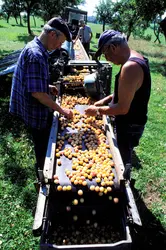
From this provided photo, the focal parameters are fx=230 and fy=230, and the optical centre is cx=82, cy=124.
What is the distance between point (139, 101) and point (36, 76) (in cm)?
144

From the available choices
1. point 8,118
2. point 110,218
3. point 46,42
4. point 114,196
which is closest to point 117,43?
point 46,42

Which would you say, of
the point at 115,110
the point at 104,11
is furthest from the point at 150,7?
the point at 104,11

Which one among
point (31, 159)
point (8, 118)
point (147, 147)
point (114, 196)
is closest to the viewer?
point (114, 196)

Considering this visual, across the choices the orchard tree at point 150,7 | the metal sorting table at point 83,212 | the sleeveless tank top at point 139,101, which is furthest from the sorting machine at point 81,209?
the orchard tree at point 150,7

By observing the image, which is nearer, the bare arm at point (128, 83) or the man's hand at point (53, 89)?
the bare arm at point (128, 83)

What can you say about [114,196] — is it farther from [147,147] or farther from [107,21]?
[107,21]

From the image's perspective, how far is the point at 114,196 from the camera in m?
2.67

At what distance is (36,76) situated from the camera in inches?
122

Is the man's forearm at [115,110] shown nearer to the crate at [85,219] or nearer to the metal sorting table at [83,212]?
the metal sorting table at [83,212]

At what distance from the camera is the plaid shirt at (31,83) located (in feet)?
10.0

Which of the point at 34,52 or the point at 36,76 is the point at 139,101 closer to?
the point at 36,76

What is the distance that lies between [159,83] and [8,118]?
29.0ft

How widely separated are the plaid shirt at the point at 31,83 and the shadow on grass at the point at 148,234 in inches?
87.2

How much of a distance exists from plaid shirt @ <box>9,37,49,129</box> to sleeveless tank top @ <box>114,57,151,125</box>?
3.37ft
